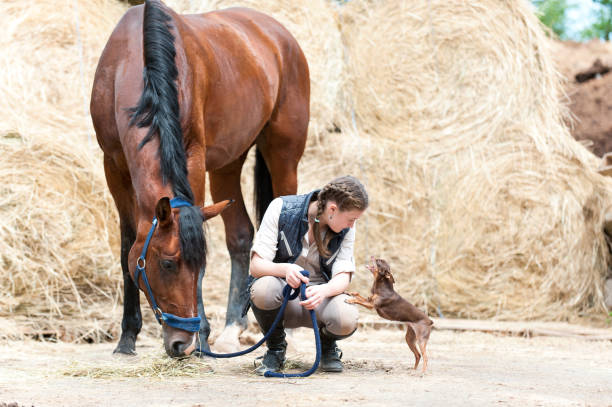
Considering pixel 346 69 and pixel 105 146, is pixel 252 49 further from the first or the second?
pixel 346 69

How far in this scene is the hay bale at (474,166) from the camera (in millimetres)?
5570

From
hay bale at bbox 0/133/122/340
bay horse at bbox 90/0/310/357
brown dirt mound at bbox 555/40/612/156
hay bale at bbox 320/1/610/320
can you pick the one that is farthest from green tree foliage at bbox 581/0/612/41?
hay bale at bbox 0/133/122/340

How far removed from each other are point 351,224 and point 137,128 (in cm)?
103

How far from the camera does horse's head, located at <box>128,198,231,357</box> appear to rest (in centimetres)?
288

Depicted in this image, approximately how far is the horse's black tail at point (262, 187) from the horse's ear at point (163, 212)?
186 cm

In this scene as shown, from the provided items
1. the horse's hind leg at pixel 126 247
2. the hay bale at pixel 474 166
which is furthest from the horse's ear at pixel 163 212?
the hay bale at pixel 474 166

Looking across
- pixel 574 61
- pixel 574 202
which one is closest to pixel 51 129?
pixel 574 202

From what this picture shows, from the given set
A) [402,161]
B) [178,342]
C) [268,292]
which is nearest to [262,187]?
[402,161]

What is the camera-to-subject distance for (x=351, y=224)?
3051 mm

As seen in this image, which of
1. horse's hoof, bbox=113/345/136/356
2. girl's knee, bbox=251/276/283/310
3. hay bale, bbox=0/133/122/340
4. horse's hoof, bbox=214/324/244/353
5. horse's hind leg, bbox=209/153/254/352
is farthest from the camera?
hay bale, bbox=0/133/122/340

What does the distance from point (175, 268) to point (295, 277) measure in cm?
48

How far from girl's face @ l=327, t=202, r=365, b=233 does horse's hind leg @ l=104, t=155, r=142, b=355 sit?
1281 millimetres

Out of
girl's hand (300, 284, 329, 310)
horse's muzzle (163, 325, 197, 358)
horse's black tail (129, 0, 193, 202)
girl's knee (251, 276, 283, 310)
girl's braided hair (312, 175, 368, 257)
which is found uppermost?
horse's black tail (129, 0, 193, 202)

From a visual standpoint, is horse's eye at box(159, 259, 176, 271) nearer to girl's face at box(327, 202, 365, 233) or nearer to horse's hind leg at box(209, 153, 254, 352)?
girl's face at box(327, 202, 365, 233)
